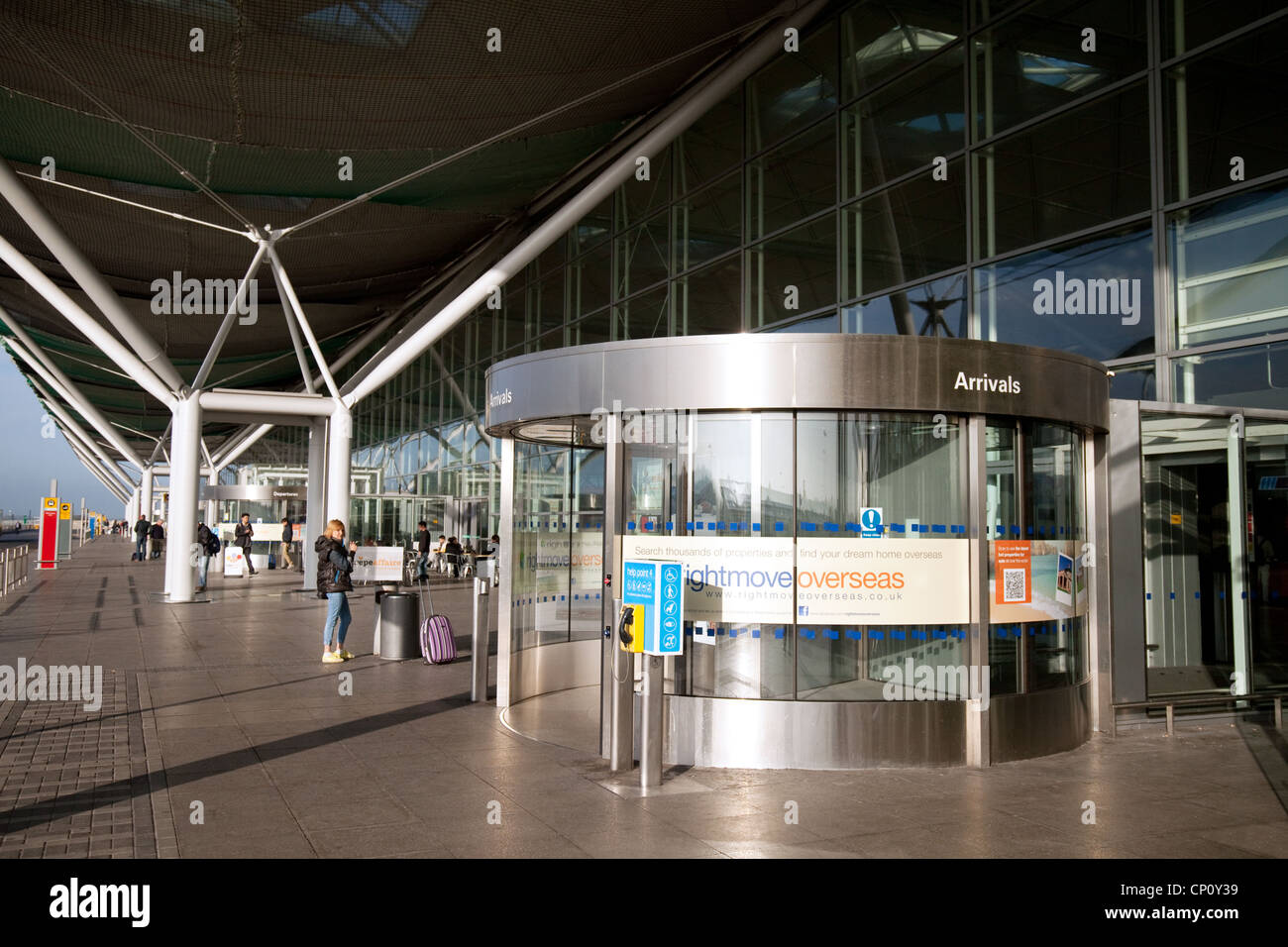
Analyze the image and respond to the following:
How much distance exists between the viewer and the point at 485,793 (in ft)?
23.6

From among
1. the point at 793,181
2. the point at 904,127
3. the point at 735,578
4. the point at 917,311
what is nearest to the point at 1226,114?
the point at 917,311

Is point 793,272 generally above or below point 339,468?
above

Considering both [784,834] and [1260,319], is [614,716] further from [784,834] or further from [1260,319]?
[1260,319]

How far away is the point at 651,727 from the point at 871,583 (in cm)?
205

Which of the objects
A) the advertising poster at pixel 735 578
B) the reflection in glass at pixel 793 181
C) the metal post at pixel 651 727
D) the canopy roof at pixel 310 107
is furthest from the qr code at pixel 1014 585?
the reflection in glass at pixel 793 181

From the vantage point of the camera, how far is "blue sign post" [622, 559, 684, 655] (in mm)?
7770

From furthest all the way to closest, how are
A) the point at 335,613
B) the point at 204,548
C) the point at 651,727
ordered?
1. the point at 204,548
2. the point at 335,613
3. the point at 651,727

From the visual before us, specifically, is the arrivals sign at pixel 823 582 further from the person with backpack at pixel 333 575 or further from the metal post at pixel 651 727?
the person with backpack at pixel 333 575

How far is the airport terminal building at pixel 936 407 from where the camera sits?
8.34 metres

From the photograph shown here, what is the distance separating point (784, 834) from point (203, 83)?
1457 cm

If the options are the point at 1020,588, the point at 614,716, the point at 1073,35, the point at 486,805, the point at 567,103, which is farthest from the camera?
the point at 567,103

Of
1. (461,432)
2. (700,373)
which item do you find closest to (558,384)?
(700,373)

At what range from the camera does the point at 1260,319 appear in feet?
39.0

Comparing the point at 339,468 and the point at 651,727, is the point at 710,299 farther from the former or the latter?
the point at 651,727
